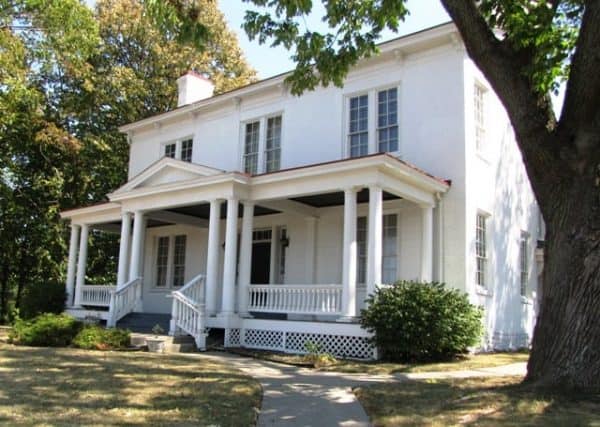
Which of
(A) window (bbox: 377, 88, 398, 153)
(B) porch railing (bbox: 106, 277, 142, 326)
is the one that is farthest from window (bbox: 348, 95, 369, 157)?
(B) porch railing (bbox: 106, 277, 142, 326)

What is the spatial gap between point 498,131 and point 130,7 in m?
22.7

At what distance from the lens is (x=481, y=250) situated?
15234mm

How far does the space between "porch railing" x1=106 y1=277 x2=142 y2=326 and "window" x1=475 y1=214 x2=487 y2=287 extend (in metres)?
9.61

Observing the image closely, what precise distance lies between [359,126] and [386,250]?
11.6ft

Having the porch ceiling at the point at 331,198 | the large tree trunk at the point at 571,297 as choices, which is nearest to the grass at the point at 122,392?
the large tree trunk at the point at 571,297

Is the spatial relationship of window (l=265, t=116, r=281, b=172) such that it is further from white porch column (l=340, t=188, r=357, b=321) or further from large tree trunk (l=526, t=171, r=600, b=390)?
large tree trunk (l=526, t=171, r=600, b=390)

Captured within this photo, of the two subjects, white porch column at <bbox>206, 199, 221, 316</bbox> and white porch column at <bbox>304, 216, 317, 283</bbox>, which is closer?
white porch column at <bbox>206, 199, 221, 316</bbox>

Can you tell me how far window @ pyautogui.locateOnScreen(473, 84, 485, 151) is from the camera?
15.4 metres

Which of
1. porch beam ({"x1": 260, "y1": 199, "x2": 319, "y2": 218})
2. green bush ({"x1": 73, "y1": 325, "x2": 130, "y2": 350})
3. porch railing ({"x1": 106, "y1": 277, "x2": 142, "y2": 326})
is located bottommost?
green bush ({"x1": 73, "y1": 325, "x2": 130, "y2": 350})

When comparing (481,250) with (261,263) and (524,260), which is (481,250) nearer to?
(524,260)

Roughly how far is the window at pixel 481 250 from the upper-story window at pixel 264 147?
6.08 metres

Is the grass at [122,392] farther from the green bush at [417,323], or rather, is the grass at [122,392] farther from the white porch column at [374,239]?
the white porch column at [374,239]

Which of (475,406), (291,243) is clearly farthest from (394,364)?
(291,243)

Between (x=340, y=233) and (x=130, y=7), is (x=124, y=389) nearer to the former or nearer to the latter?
(x=340, y=233)
